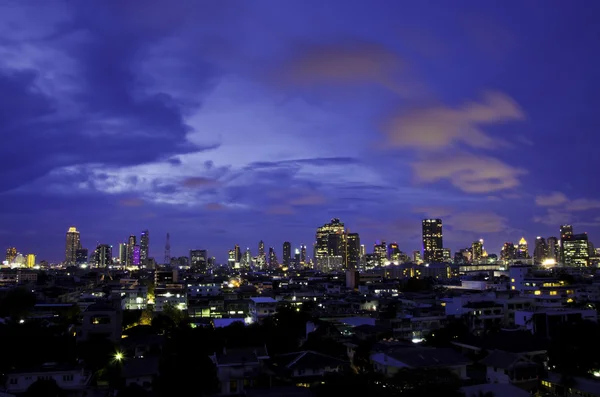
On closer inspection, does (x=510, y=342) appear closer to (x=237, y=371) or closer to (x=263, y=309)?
(x=237, y=371)

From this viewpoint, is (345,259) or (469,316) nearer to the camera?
(469,316)

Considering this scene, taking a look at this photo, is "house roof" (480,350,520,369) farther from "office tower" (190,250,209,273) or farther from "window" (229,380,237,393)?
"office tower" (190,250,209,273)

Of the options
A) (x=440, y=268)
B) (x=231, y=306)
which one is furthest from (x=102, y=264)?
(x=231, y=306)

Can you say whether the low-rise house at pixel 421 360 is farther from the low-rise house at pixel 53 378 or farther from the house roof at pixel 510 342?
the low-rise house at pixel 53 378

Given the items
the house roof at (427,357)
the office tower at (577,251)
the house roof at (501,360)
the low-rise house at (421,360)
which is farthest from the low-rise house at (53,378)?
the office tower at (577,251)

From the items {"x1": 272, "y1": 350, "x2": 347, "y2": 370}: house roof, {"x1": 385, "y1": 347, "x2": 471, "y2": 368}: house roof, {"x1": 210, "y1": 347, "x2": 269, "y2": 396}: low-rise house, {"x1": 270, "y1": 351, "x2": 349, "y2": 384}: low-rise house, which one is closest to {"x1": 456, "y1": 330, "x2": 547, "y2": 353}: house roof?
{"x1": 385, "y1": 347, "x2": 471, "y2": 368}: house roof

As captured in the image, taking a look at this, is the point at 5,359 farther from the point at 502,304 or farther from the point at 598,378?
the point at 502,304

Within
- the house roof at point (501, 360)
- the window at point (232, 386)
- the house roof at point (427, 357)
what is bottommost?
the window at point (232, 386)
